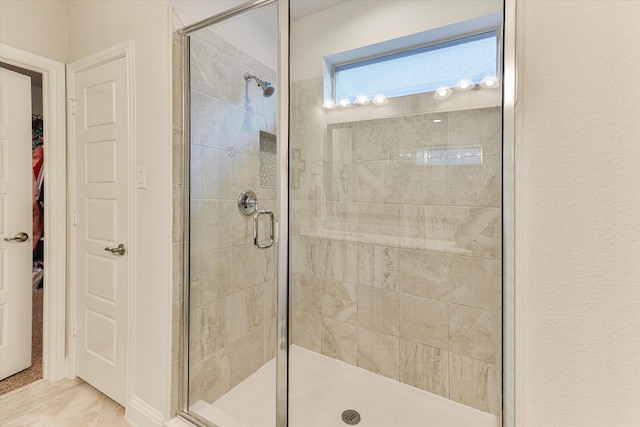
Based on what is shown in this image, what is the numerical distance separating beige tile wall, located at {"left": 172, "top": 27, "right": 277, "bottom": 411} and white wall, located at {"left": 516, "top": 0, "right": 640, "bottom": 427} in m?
1.14

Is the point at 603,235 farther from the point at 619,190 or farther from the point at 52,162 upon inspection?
the point at 52,162

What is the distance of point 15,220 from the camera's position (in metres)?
1.90

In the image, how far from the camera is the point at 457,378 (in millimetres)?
1726

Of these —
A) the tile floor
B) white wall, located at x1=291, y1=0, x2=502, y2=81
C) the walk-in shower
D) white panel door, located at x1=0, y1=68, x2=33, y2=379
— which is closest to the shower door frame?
the walk-in shower

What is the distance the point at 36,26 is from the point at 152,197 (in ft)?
4.41

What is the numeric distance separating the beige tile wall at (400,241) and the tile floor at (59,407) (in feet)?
3.73

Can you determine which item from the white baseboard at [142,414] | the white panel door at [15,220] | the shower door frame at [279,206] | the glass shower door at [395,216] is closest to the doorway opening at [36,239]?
the white panel door at [15,220]

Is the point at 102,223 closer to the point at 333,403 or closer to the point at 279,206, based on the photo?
the point at 279,206

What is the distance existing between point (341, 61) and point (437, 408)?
7.39ft

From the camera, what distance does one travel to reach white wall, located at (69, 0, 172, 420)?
1.50 m

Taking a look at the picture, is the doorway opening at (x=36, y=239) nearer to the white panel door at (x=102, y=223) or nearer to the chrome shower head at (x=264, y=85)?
the white panel door at (x=102, y=223)

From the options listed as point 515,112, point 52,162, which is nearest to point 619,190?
point 515,112

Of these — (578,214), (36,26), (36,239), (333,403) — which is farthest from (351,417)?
(36,26)

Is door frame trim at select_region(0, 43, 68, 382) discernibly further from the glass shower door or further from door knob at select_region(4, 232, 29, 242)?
the glass shower door
